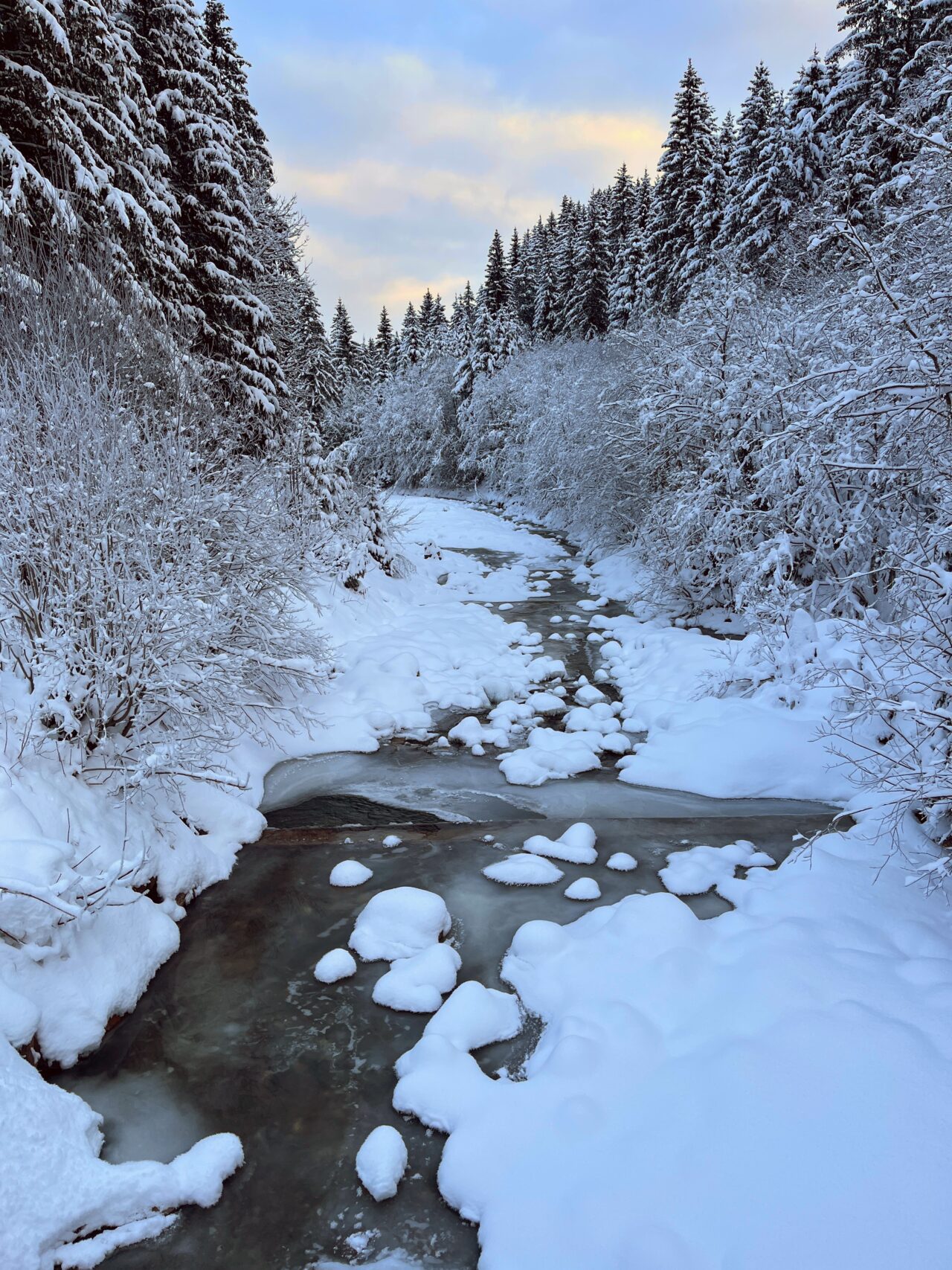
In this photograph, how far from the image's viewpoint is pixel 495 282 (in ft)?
116

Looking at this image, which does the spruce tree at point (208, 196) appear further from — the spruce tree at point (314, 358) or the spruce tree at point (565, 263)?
the spruce tree at point (565, 263)

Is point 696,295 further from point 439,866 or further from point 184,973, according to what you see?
point 184,973

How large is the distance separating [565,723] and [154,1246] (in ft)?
19.0

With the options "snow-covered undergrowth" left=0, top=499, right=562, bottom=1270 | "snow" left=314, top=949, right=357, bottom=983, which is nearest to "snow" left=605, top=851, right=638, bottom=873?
"snow-covered undergrowth" left=0, top=499, right=562, bottom=1270

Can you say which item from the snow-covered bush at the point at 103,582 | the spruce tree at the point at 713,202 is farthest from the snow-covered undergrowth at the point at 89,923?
the spruce tree at the point at 713,202

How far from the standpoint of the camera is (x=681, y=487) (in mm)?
11781

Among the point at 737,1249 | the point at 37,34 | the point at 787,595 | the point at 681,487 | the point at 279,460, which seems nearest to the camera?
the point at 737,1249

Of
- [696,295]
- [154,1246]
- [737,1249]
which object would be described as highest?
[696,295]

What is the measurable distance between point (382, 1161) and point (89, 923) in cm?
200

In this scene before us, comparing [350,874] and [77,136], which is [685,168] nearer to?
[77,136]

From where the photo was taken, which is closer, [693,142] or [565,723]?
[565,723]

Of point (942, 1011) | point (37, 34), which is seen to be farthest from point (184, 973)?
point (37, 34)

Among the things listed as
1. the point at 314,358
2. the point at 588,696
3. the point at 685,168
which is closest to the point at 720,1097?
the point at 588,696

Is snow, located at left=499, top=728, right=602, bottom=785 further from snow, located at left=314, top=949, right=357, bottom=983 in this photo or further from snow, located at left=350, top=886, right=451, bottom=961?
snow, located at left=314, top=949, right=357, bottom=983
